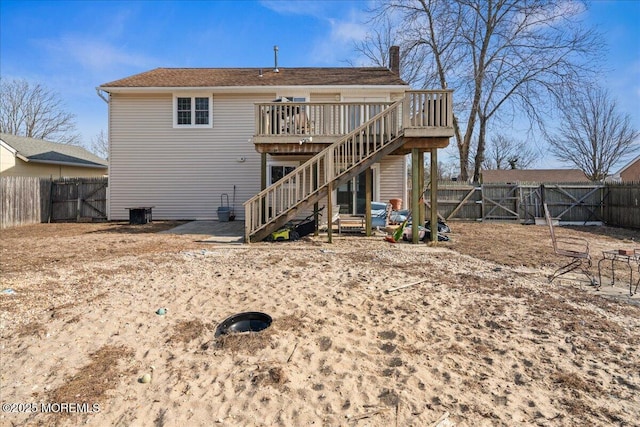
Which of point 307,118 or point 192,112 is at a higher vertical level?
point 192,112

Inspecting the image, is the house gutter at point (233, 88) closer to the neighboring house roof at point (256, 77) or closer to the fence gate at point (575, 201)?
the neighboring house roof at point (256, 77)

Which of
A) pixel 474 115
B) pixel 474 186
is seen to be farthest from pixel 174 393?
pixel 474 115

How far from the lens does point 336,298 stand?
4.57 meters

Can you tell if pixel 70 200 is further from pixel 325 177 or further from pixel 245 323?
pixel 245 323

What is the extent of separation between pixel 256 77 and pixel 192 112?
310 cm

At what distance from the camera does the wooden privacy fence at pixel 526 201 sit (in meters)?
15.3

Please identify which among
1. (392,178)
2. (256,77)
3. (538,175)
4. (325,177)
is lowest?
(325,177)

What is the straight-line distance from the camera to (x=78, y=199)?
14.8m

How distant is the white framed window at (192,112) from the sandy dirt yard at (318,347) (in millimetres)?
8915

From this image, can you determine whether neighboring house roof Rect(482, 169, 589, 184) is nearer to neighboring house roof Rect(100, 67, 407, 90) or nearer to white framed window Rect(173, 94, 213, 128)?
neighboring house roof Rect(100, 67, 407, 90)

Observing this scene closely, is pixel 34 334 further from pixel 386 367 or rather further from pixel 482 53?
pixel 482 53

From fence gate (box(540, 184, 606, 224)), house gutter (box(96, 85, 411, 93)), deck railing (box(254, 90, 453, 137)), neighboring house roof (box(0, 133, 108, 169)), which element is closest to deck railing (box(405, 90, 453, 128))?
deck railing (box(254, 90, 453, 137))

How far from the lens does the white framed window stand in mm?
13859
